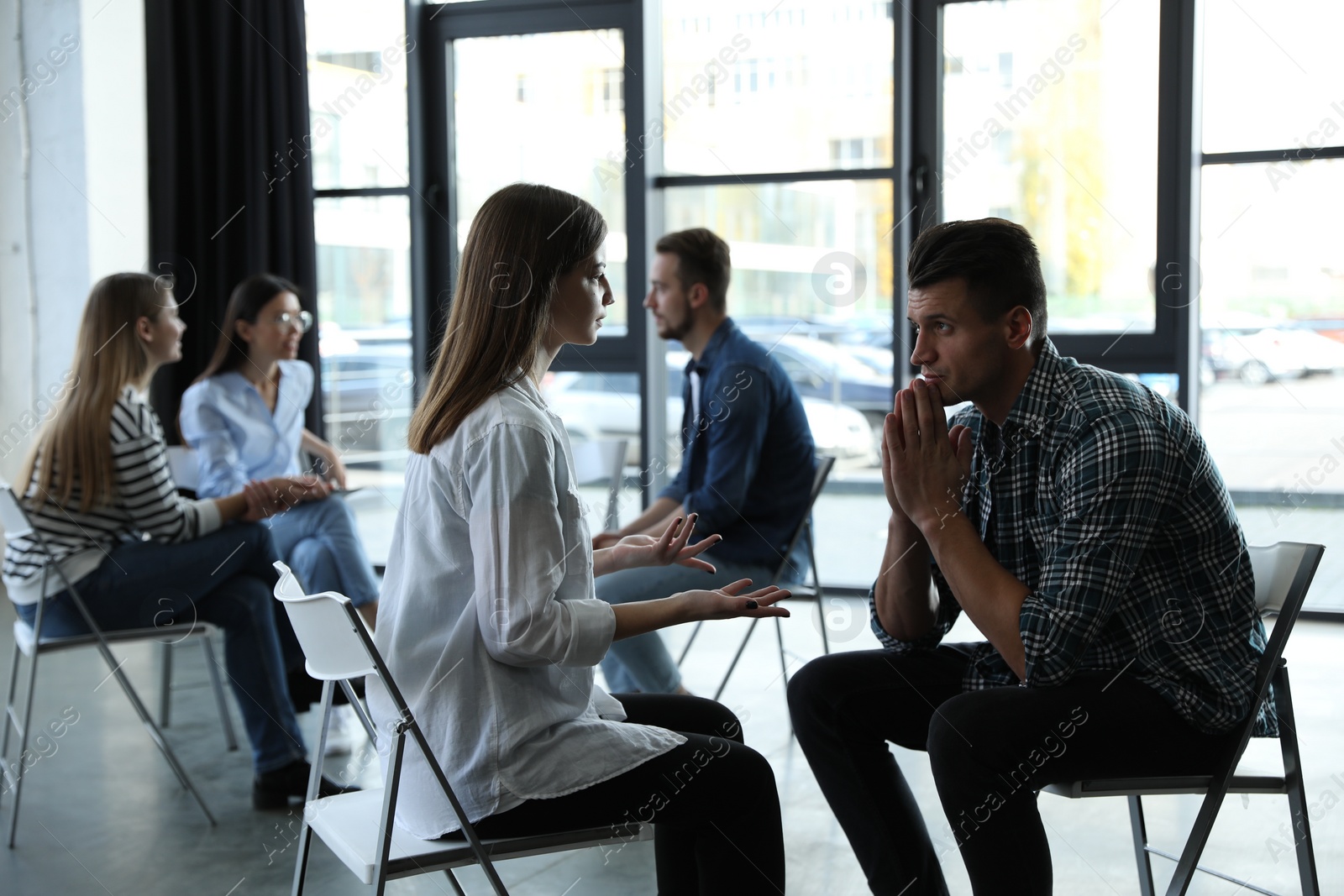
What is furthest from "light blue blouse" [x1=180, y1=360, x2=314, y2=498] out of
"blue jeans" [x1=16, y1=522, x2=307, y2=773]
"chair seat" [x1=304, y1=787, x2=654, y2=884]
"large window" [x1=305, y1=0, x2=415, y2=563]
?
"chair seat" [x1=304, y1=787, x2=654, y2=884]

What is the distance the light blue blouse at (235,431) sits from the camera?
3.41m

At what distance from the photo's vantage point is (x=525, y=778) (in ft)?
4.78

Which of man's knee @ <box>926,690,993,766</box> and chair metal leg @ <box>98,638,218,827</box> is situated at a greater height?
man's knee @ <box>926,690,993,766</box>

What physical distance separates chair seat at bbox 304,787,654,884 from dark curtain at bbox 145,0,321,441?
3.96 metres

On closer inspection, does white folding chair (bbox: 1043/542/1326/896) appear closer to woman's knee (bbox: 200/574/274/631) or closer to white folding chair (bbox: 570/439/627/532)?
white folding chair (bbox: 570/439/627/532)

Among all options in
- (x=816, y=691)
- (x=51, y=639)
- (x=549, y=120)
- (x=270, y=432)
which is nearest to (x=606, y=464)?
(x=270, y=432)

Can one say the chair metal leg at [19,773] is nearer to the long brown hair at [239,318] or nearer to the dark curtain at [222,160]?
the long brown hair at [239,318]

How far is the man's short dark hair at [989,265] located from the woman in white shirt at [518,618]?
0.53m

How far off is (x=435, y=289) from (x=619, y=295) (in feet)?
3.04

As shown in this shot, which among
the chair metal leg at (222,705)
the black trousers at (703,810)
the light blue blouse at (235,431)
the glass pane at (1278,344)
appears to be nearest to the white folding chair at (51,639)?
the chair metal leg at (222,705)

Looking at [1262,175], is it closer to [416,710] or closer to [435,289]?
[435,289]

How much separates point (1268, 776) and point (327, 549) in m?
2.48

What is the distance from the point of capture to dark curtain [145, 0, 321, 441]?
16.7ft

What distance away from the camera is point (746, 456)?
2.96 meters
